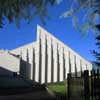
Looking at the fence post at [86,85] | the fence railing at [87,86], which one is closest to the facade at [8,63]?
the fence railing at [87,86]

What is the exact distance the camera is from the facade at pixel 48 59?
2189 inches

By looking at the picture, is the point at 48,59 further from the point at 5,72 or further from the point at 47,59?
the point at 5,72

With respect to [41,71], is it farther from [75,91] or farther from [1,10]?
[1,10]

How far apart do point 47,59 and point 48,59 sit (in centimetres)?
20

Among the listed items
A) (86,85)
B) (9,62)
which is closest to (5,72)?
(9,62)

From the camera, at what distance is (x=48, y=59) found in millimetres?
56438

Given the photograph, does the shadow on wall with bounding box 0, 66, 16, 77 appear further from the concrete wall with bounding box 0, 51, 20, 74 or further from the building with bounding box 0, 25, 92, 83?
the building with bounding box 0, 25, 92, 83

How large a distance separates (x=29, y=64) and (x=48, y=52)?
13.4 ft

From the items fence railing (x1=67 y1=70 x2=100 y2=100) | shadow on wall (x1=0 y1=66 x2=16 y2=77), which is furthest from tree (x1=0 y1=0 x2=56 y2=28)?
shadow on wall (x1=0 y1=66 x2=16 y2=77)

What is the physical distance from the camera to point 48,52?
56812mm

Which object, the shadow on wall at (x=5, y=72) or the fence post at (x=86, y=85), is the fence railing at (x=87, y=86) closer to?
the fence post at (x=86, y=85)

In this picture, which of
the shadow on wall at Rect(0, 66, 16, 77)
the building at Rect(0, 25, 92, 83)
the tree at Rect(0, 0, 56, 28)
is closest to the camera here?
the tree at Rect(0, 0, 56, 28)

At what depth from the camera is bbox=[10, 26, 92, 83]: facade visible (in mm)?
55594

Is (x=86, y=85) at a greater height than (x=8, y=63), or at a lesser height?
lesser
